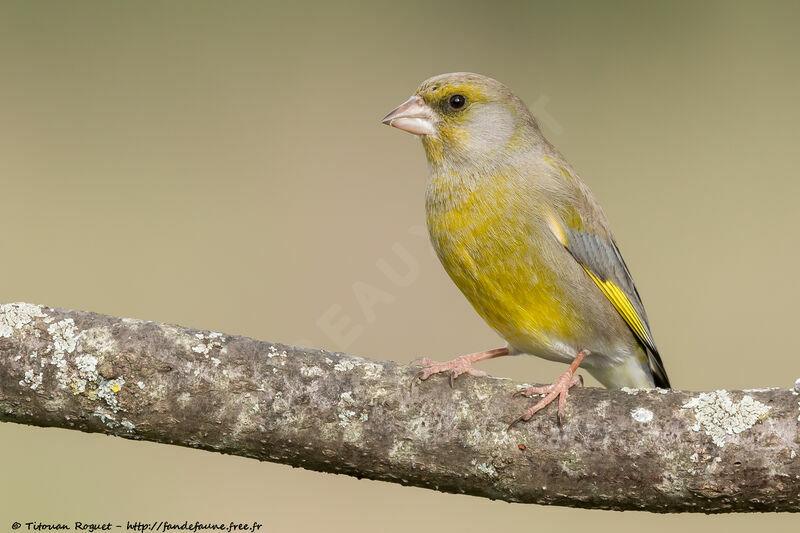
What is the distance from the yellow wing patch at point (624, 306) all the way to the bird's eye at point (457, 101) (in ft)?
2.11

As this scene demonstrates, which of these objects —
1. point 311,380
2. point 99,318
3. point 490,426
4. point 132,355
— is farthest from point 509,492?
point 99,318

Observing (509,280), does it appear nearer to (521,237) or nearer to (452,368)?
(521,237)

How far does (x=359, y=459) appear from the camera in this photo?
6.98 ft

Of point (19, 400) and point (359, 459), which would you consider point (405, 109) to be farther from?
point (19, 400)

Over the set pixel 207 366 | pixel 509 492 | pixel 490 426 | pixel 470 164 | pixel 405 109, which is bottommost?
pixel 509 492

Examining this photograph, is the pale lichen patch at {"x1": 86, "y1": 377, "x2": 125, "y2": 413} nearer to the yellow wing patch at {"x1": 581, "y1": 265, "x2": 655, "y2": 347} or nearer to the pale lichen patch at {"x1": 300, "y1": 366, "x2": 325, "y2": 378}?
the pale lichen patch at {"x1": 300, "y1": 366, "x2": 325, "y2": 378}

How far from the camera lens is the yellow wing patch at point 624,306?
2756 mm

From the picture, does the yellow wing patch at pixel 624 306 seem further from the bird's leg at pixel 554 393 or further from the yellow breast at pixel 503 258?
the bird's leg at pixel 554 393

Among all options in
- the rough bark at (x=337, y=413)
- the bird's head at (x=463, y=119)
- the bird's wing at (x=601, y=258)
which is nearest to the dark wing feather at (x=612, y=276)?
the bird's wing at (x=601, y=258)

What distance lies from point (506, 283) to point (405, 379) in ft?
1.71

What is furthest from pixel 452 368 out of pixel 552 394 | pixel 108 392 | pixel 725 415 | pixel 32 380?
pixel 32 380

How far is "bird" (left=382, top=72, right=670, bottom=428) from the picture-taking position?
2596 millimetres

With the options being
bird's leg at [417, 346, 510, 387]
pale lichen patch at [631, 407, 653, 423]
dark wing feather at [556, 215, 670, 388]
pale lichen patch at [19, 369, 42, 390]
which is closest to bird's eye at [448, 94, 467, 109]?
dark wing feather at [556, 215, 670, 388]

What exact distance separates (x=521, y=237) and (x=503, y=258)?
0.08 metres
